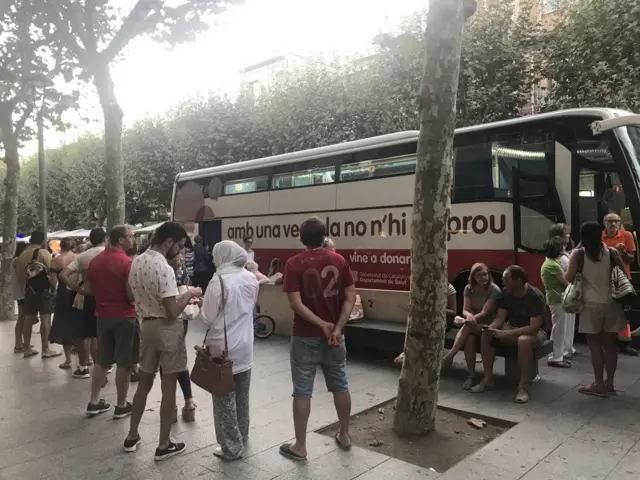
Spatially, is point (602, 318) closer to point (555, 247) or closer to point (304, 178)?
point (555, 247)

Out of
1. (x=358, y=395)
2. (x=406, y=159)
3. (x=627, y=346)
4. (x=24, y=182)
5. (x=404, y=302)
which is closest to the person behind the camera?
(x=358, y=395)

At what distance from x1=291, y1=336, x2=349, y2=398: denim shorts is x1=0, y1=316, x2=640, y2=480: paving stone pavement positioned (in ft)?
1.83

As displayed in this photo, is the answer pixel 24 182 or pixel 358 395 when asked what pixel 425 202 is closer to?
pixel 358 395

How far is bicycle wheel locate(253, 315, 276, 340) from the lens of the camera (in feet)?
29.5

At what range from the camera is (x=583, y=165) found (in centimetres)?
734

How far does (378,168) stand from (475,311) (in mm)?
3779

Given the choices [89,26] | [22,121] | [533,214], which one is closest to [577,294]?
[533,214]

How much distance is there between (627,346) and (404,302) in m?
3.12

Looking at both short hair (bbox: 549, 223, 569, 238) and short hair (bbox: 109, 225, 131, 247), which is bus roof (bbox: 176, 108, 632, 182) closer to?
short hair (bbox: 549, 223, 569, 238)

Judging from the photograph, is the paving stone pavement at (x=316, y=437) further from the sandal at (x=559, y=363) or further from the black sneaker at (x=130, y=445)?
the sandal at (x=559, y=363)

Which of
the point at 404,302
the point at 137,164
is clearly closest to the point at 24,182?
the point at 137,164

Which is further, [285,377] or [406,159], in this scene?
[406,159]

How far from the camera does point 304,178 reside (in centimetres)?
1028

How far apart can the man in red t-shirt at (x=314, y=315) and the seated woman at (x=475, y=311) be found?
7.45ft
